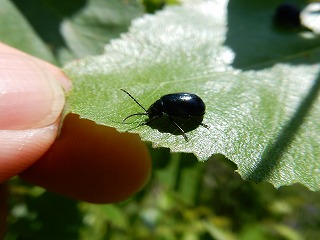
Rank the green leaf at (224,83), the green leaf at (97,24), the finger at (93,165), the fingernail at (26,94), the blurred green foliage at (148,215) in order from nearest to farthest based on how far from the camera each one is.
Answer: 1. the green leaf at (224,83)
2. the fingernail at (26,94)
3. the finger at (93,165)
4. the green leaf at (97,24)
5. the blurred green foliage at (148,215)

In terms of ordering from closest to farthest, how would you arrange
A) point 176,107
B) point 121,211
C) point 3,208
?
1. point 176,107
2. point 3,208
3. point 121,211

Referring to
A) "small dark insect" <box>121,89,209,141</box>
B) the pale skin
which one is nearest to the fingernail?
the pale skin

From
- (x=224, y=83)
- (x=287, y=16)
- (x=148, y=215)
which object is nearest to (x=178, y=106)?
(x=224, y=83)

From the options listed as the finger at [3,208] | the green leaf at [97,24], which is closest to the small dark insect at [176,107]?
the green leaf at [97,24]

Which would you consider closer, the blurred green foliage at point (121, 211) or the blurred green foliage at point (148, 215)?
the blurred green foliage at point (121, 211)

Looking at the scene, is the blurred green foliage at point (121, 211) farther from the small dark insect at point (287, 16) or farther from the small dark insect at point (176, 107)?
the small dark insect at point (287, 16)

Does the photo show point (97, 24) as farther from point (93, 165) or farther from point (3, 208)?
point (3, 208)
